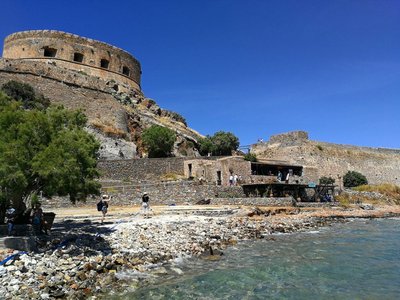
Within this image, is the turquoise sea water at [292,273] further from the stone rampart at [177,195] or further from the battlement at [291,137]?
the battlement at [291,137]

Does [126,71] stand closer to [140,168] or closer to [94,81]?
[94,81]

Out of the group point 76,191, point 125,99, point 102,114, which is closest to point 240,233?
point 76,191

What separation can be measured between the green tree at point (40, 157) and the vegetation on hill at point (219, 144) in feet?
98.5

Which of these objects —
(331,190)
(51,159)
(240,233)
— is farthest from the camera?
(331,190)

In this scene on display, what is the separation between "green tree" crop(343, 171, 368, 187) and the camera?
160 feet

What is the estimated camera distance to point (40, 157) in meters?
12.0

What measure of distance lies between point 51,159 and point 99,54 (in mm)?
40888

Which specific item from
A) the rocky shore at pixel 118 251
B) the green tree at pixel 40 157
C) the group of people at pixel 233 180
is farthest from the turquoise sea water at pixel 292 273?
the group of people at pixel 233 180

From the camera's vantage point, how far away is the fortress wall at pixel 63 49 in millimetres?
47062

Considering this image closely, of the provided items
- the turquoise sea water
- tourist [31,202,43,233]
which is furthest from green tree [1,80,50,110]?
the turquoise sea water

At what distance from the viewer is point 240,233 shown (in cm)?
1989

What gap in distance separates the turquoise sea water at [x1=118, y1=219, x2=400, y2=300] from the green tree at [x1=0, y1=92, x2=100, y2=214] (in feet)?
14.0

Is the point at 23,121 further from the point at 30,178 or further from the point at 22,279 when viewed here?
the point at 22,279

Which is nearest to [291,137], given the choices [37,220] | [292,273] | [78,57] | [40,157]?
[78,57]
